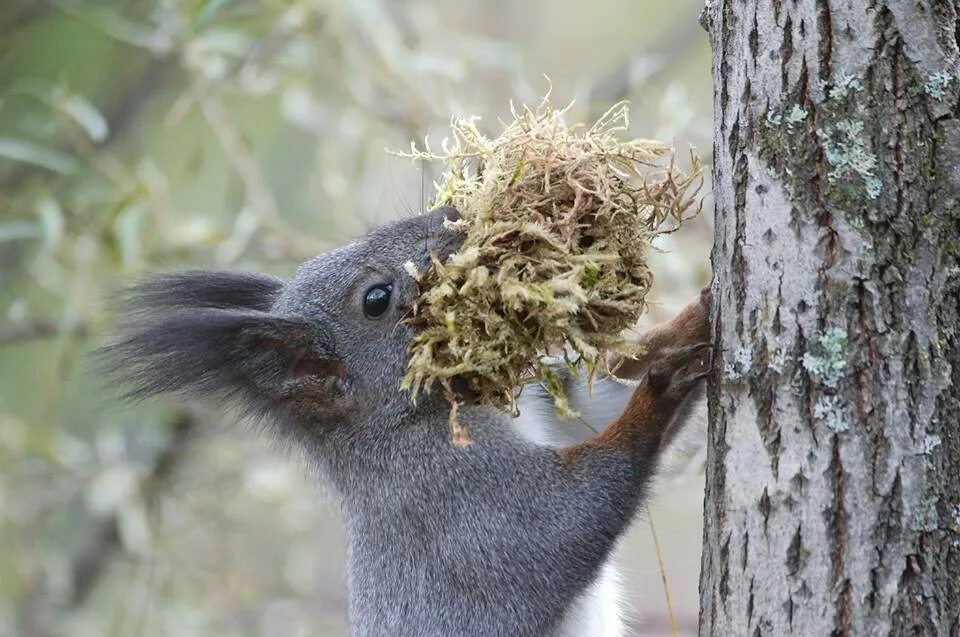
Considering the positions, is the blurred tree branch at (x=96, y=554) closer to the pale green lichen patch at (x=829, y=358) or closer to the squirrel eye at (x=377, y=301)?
the squirrel eye at (x=377, y=301)

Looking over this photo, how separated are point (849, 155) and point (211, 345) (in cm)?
187

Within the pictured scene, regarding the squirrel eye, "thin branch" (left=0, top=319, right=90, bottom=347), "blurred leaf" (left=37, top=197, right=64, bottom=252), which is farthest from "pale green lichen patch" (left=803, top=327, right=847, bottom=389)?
"thin branch" (left=0, top=319, right=90, bottom=347)

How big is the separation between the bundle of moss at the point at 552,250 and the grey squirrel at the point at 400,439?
18 cm

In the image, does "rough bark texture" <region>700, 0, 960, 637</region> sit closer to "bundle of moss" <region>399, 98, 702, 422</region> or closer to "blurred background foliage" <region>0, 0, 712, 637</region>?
"bundle of moss" <region>399, 98, 702, 422</region>

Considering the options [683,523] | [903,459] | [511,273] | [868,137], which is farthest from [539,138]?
[683,523]

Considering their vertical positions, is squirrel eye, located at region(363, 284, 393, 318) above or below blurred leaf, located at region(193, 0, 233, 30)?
below

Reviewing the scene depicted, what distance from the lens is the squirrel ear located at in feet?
11.0

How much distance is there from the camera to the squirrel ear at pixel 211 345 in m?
3.37

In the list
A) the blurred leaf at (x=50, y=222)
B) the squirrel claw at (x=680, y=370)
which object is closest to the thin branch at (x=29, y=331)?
the blurred leaf at (x=50, y=222)

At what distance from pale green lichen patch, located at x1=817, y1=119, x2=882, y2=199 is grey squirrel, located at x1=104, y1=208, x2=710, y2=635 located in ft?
2.17

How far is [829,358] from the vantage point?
233 centimetres

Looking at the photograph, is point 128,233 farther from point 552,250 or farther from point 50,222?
point 552,250

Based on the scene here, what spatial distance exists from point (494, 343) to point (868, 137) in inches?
41.6

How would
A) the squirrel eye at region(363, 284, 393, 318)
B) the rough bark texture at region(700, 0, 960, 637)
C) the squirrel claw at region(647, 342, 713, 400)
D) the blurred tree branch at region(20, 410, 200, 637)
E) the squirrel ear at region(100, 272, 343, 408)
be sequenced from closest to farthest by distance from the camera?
1. the rough bark texture at region(700, 0, 960, 637)
2. the squirrel claw at region(647, 342, 713, 400)
3. the squirrel ear at region(100, 272, 343, 408)
4. the squirrel eye at region(363, 284, 393, 318)
5. the blurred tree branch at region(20, 410, 200, 637)
